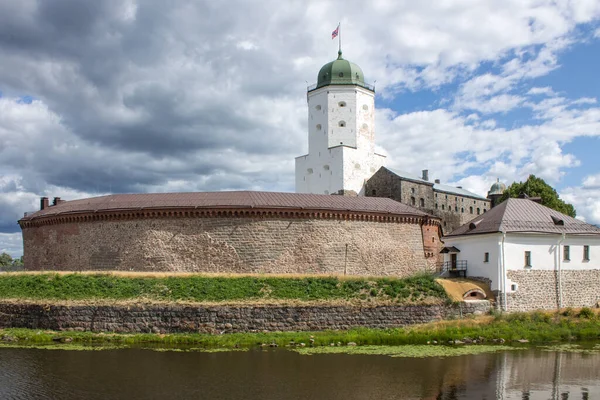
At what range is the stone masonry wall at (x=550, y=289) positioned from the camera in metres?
25.9

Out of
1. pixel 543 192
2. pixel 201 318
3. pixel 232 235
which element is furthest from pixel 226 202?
pixel 543 192

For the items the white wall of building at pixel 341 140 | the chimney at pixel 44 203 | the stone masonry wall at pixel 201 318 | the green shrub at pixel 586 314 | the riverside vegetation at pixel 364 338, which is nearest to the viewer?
the riverside vegetation at pixel 364 338

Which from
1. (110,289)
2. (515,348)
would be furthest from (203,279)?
(515,348)

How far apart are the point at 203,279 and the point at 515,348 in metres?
12.4

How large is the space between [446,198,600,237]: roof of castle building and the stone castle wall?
6.40 ft

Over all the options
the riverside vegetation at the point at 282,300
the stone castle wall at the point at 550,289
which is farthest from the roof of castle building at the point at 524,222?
the riverside vegetation at the point at 282,300

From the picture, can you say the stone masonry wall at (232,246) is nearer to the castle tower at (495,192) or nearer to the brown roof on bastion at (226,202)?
the brown roof on bastion at (226,202)

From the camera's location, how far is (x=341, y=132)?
1876 inches

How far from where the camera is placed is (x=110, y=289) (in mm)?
23297

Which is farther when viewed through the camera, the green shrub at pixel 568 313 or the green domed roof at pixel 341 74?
the green domed roof at pixel 341 74

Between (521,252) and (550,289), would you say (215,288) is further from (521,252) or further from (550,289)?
(550,289)

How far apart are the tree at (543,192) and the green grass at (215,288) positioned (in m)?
24.4

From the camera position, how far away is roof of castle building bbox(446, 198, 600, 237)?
87.2 ft

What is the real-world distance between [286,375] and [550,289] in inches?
633
